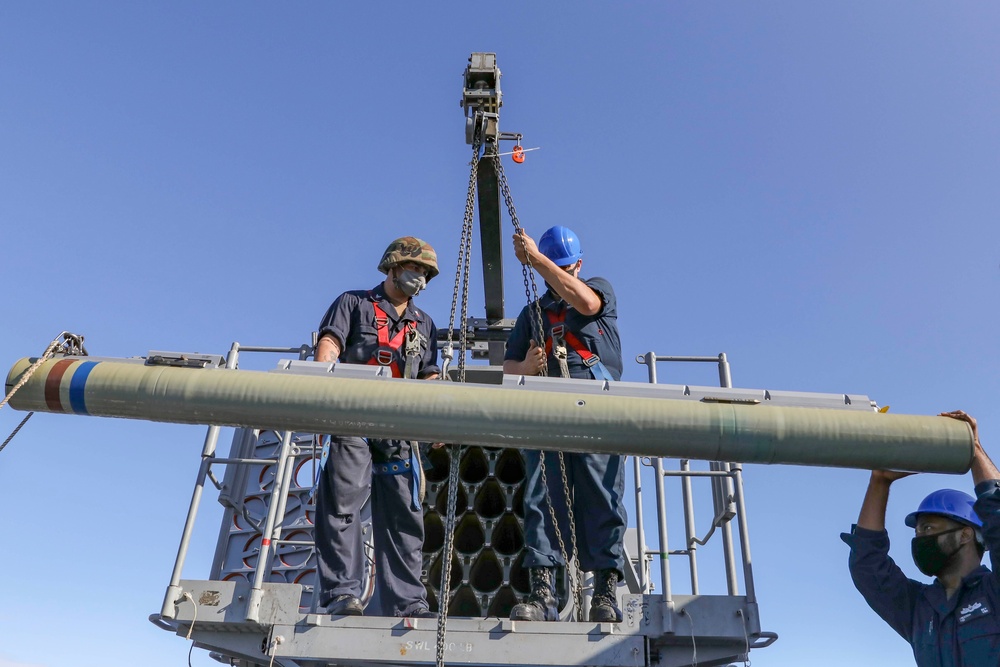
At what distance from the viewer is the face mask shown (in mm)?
6324

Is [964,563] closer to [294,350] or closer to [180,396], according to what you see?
[180,396]

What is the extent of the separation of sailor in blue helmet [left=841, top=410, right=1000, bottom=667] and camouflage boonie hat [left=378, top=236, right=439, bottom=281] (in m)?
3.06

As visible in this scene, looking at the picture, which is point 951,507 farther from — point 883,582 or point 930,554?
point 883,582

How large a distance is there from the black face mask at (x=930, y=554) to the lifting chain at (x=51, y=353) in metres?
4.20

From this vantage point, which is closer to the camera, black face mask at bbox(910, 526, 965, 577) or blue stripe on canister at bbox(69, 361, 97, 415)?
blue stripe on canister at bbox(69, 361, 97, 415)

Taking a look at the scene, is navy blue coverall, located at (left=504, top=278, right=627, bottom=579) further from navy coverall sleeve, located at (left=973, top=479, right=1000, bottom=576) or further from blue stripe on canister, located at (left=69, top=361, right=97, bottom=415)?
blue stripe on canister, located at (left=69, top=361, right=97, bottom=415)

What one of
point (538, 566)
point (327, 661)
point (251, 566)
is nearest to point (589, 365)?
point (538, 566)

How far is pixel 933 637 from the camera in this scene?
14.9ft

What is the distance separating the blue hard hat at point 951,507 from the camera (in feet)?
15.6

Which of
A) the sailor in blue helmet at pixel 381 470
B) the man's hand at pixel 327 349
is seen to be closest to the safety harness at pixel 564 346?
the sailor in blue helmet at pixel 381 470

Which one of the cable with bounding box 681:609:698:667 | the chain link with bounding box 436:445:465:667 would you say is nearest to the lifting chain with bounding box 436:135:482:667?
the chain link with bounding box 436:445:465:667

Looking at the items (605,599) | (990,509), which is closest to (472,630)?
(605,599)

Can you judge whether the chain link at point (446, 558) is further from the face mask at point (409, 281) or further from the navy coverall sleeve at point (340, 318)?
the face mask at point (409, 281)

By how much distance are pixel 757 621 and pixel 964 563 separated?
1.25m
